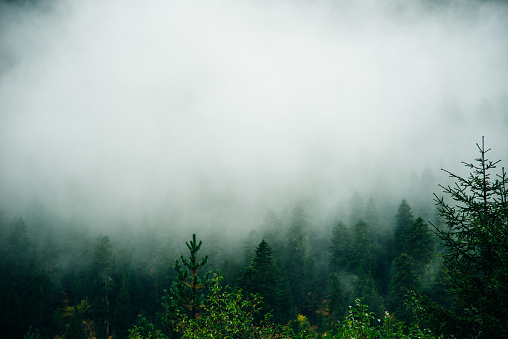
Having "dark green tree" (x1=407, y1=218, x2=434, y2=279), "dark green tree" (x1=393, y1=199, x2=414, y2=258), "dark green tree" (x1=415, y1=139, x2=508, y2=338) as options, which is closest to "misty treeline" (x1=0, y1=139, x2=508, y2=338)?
"dark green tree" (x1=415, y1=139, x2=508, y2=338)

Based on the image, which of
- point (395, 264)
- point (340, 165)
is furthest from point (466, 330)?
point (340, 165)

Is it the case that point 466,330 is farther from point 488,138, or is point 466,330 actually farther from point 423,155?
point 488,138

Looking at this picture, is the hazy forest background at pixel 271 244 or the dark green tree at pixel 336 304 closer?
the hazy forest background at pixel 271 244

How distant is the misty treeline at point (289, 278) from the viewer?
10.3m

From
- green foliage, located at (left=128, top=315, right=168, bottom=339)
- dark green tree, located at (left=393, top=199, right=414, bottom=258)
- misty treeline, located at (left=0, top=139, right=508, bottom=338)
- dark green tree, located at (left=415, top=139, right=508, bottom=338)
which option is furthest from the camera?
dark green tree, located at (left=393, top=199, right=414, bottom=258)

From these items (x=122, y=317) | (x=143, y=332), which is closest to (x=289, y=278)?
(x=122, y=317)

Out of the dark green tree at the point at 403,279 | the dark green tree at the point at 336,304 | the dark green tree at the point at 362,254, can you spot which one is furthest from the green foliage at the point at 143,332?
the dark green tree at the point at 362,254

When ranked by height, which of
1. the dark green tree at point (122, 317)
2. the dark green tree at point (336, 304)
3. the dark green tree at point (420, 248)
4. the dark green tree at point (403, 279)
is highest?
the dark green tree at point (420, 248)

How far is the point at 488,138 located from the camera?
155375 millimetres

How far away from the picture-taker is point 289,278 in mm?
64688

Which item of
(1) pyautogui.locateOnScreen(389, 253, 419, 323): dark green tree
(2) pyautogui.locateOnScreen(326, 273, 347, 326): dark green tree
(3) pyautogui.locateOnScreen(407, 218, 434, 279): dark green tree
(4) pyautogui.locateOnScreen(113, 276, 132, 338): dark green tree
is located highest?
(3) pyautogui.locateOnScreen(407, 218, 434, 279): dark green tree

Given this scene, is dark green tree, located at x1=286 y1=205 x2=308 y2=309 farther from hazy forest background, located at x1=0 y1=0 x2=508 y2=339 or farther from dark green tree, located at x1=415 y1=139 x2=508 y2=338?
dark green tree, located at x1=415 y1=139 x2=508 y2=338

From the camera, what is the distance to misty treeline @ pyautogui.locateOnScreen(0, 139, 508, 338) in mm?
10273

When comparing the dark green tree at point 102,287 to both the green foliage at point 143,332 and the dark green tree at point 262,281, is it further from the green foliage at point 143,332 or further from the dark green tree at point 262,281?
Answer: the green foliage at point 143,332
